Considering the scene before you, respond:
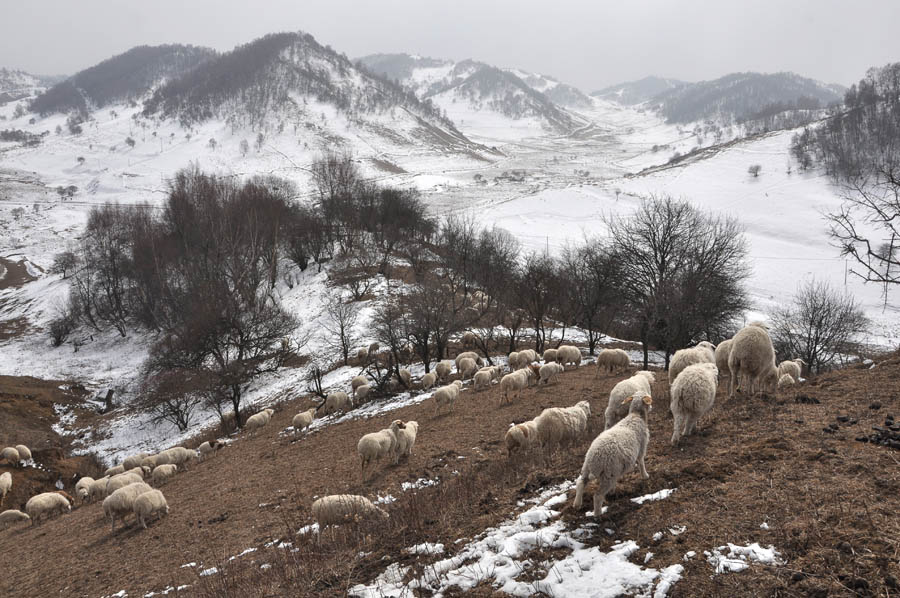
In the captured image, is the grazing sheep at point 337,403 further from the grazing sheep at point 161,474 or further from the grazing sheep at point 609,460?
the grazing sheep at point 609,460

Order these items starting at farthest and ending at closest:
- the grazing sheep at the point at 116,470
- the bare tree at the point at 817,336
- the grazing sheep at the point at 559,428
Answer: the bare tree at the point at 817,336, the grazing sheep at the point at 116,470, the grazing sheep at the point at 559,428

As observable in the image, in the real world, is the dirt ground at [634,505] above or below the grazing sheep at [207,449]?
above

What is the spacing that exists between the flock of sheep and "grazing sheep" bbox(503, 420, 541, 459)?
0.02 meters

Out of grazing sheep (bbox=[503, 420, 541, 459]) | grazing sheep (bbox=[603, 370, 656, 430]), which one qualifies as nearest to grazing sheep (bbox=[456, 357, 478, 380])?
grazing sheep (bbox=[503, 420, 541, 459])

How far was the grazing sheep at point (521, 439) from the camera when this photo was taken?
10109 millimetres

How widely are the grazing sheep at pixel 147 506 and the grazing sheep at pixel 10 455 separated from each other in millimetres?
15613

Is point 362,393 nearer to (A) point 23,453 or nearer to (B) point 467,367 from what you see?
(B) point 467,367

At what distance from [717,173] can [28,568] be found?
131 meters

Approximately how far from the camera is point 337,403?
22.4 metres

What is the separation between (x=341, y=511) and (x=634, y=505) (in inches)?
209

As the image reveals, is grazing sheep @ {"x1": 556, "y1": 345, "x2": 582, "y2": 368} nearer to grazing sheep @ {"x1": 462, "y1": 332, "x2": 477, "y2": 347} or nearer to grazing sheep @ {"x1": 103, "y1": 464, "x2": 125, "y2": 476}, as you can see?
grazing sheep @ {"x1": 462, "y1": 332, "x2": 477, "y2": 347}

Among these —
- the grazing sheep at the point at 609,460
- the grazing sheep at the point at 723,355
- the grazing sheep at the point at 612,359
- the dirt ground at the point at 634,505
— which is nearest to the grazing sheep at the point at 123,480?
the dirt ground at the point at 634,505

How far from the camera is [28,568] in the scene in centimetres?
1145

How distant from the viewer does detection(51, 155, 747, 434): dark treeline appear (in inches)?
1089
